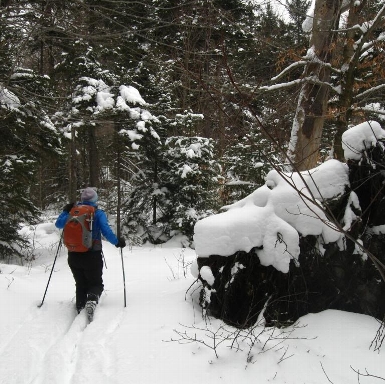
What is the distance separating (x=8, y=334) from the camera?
3.84m

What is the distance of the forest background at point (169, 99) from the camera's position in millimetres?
6223

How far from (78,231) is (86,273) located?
2.13 feet

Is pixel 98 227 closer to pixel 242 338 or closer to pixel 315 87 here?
pixel 242 338

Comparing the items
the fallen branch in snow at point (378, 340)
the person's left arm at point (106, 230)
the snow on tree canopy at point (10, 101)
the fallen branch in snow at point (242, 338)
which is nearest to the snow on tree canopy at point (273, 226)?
the fallen branch in snow at point (242, 338)

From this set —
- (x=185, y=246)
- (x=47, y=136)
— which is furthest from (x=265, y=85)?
(x=185, y=246)

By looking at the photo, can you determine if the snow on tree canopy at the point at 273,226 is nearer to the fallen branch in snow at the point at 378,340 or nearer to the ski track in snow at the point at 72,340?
the fallen branch in snow at the point at 378,340

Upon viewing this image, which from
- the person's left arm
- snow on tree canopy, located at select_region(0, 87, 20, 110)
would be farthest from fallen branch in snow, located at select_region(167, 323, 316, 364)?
snow on tree canopy, located at select_region(0, 87, 20, 110)

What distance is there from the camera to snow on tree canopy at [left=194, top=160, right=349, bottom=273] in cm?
400

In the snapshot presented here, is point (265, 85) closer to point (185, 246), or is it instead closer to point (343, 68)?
point (343, 68)

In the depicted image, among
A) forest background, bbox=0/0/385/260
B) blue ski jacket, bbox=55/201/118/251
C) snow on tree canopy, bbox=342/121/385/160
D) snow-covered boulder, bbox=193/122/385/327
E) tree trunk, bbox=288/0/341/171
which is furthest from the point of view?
forest background, bbox=0/0/385/260

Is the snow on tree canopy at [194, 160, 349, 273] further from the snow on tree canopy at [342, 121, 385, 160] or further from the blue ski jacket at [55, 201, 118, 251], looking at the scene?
the blue ski jacket at [55, 201, 118, 251]

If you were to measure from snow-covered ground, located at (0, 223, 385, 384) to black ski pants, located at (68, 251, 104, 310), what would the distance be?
0.23 meters

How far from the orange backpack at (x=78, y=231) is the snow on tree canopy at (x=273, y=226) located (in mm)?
1517

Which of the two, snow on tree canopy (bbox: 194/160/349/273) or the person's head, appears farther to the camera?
the person's head
